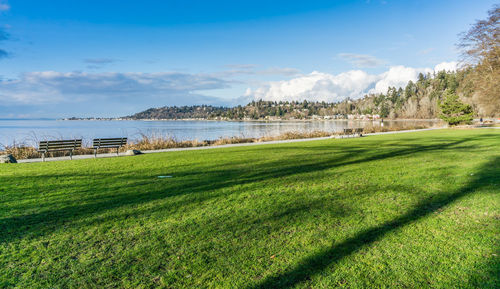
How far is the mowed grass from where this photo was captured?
318cm

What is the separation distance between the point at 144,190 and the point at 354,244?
16.0 feet

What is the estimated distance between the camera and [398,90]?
139 meters

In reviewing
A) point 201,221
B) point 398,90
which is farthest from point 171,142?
point 398,90

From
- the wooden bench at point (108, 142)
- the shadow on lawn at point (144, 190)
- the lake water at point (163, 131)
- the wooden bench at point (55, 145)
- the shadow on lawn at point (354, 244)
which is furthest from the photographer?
the lake water at point (163, 131)

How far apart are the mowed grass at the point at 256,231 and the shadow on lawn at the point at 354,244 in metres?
0.02

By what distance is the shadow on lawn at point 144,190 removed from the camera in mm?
4863

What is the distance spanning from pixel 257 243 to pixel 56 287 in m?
2.25

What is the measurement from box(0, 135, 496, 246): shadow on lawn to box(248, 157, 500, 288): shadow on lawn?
7 centimetres

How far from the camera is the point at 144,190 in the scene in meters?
6.93

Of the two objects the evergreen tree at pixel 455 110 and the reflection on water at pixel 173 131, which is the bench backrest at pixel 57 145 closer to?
the reflection on water at pixel 173 131

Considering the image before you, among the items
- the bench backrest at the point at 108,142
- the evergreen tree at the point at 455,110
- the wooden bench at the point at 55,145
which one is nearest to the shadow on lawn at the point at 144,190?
the wooden bench at the point at 55,145

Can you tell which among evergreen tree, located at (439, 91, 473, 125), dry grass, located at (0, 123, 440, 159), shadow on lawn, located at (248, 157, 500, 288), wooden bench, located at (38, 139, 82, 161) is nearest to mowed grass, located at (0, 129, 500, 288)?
shadow on lawn, located at (248, 157, 500, 288)

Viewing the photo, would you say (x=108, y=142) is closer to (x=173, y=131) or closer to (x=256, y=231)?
(x=256, y=231)

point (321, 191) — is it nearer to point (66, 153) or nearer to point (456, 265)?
point (456, 265)
